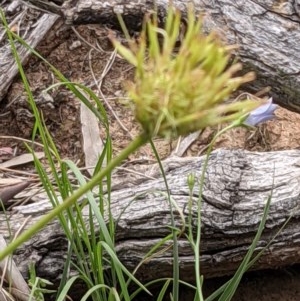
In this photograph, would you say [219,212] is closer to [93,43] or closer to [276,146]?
[276,146]

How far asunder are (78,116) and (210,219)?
83 centimetres

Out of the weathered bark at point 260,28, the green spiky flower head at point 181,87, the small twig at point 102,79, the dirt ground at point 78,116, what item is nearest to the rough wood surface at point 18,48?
the dirt ground at point 78,116

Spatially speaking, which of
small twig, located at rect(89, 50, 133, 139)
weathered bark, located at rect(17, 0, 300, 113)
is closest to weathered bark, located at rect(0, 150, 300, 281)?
weathered bark, located at rect(17, 0, 300, 113)

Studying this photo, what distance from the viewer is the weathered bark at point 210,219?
1.77 m

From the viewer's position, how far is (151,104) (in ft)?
1.79

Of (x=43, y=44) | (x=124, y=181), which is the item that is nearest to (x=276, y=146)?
(x=124, y=181)

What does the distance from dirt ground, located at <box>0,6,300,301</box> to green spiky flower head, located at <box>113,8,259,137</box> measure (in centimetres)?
161

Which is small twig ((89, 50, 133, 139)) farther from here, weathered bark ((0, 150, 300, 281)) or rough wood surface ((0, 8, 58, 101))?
weathered bark ((0, 150, 300, 281))

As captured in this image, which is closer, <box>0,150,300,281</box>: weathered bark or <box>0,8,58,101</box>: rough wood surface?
<box>0,150,300,281</box>: weathered bark

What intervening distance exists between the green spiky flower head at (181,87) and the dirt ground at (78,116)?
1.61 meters

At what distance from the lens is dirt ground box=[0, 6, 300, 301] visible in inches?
91.3

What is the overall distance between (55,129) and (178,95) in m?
1.93

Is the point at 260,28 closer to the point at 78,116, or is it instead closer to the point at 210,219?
the point at 210,219

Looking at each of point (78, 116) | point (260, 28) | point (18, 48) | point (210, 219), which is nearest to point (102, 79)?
point (78, 116)
